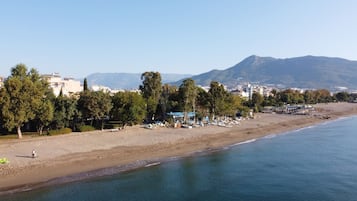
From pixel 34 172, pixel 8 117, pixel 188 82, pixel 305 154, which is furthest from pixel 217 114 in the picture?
pixel 34 172

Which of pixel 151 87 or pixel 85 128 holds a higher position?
pixel 151 87

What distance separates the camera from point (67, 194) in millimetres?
29609

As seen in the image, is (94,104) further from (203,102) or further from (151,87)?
(203,102)

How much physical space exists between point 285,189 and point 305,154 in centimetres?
1856

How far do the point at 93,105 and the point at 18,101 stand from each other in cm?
1280

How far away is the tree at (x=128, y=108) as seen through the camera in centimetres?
6228

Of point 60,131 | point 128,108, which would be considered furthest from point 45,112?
point 128,108

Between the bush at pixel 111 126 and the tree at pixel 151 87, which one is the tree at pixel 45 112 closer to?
the bush at pixel 111 126

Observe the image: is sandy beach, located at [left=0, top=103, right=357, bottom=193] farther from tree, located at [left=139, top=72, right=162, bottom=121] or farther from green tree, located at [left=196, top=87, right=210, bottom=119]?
green tree, located at [left=196, top=87, right=210, bottom=119]

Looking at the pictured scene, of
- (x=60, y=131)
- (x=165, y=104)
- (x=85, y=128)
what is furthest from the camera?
(x=165, y=104)

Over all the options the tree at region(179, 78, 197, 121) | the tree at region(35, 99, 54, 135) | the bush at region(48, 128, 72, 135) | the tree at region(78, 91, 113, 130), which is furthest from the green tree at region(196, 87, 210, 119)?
the tree at region(35, 99, 54, 135)

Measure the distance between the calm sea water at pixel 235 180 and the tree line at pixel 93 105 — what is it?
21.1 meters

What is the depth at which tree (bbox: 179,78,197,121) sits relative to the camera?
244 feet

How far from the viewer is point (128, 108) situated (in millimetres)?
63938
